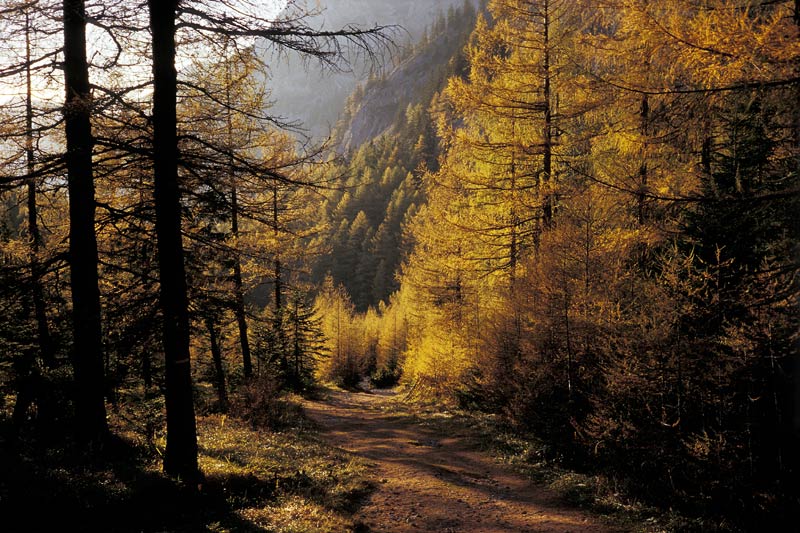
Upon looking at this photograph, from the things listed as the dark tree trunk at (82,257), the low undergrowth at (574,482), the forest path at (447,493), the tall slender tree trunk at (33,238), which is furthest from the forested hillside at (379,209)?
the dark tree trunk at (82,257)

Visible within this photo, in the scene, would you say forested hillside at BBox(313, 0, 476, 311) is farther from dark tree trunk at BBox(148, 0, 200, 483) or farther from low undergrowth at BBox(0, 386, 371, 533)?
dark tree trunk at BBox(148, 0, 200, 483)

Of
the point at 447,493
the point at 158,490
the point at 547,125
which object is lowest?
the point at 447,493

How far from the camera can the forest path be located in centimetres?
689

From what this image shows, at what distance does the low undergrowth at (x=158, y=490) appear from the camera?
480 cm

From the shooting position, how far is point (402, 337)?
134 ft

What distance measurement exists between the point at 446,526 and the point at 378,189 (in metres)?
89.9

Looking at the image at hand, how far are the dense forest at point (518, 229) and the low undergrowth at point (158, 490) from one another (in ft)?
0.63

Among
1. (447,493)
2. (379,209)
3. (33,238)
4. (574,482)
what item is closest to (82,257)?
(33,238)

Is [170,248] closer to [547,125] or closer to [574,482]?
[574,482]

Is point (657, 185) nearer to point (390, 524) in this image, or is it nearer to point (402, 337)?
point (390, 524)

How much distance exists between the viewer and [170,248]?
6062 mm

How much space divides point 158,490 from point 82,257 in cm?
377

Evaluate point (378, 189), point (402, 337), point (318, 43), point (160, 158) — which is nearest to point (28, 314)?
point (160, 158)

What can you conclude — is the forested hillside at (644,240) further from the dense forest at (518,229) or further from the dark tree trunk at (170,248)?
the dark tree trunk at (170,248)
